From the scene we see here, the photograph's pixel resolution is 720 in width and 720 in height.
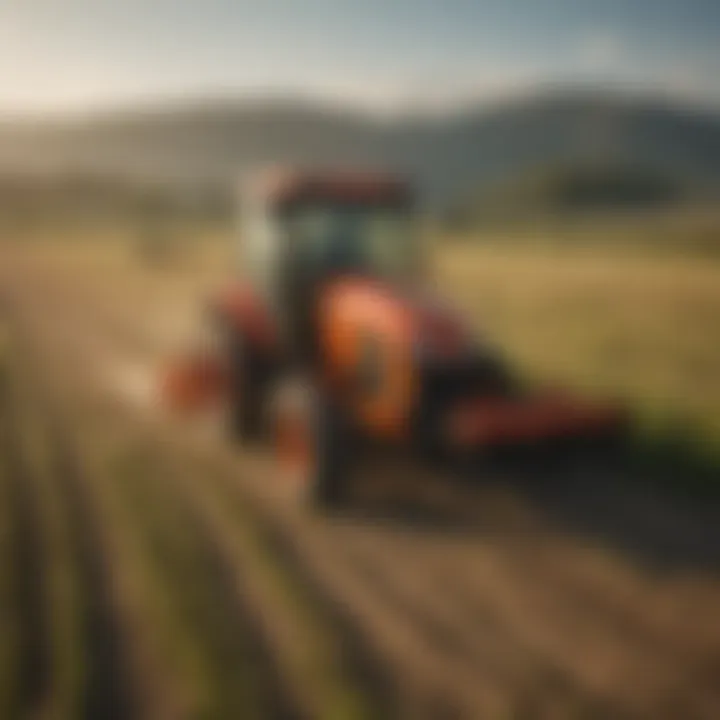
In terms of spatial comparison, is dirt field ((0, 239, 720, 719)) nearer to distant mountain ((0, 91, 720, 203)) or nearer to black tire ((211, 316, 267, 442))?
black tire ((211, 316, 267, 442))

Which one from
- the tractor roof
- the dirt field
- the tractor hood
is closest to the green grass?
the tractor hood

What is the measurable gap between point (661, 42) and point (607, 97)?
371mm

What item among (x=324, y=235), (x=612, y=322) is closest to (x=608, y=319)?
(x=612, y=322)

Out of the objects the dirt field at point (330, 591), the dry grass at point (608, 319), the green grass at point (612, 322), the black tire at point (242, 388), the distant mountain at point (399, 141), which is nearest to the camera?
the dirt field at point (330, 591)

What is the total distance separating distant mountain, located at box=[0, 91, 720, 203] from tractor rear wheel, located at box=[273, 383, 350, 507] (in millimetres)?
1338

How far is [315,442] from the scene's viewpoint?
4.23m

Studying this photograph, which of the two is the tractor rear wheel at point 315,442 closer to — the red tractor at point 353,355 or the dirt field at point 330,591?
the red tractor at point 353,355

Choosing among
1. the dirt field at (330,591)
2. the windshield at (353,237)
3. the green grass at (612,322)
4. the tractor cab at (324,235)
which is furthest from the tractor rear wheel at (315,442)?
the green grass at (612,322)

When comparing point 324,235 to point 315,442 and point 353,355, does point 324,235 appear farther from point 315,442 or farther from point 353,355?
point 315,442

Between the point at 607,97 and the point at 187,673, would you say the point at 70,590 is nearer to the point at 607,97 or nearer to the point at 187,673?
the point at 187,673

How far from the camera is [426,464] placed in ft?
15.9

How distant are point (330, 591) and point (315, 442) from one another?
0.96 meters

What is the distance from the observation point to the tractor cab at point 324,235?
177 inches

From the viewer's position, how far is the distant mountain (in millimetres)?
4680
